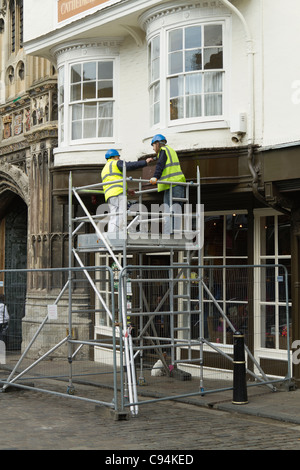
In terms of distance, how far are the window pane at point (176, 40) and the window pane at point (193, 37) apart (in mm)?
131

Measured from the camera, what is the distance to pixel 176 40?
12.8 m

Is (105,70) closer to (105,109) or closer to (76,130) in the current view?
(105,109)

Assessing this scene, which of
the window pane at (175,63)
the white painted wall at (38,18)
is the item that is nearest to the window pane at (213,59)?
the window pane at (175,63)

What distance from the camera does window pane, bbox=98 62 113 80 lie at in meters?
15.0

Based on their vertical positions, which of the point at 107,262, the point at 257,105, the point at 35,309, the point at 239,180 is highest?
the point at 257,105

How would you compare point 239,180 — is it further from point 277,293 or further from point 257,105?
point 277,293

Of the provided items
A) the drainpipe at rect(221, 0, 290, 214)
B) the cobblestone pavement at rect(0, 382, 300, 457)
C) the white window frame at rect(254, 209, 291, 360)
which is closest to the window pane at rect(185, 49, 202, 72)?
the drainpipe at rect(221, 0, 290, 214)

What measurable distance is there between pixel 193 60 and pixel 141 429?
6.75m

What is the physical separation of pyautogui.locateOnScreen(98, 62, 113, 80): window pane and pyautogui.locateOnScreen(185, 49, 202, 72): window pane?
2.74 metres

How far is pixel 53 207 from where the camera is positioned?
684 inches

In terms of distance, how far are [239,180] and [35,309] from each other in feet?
24.2

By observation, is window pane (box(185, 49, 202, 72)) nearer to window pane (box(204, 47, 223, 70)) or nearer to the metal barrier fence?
window pane (box(204, 47, 223, 70))
